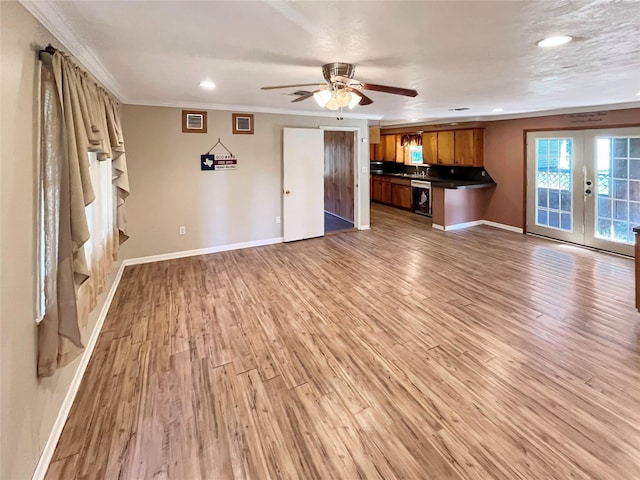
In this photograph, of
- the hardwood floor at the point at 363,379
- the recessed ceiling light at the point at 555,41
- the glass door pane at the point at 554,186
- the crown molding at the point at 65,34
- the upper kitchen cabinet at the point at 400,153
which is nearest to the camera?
the crown molding at the point at 65,34

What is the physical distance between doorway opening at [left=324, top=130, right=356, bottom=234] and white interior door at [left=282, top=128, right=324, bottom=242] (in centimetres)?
81

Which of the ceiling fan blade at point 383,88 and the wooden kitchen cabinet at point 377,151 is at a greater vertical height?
the wooden kitchen cabinet at point 377,151

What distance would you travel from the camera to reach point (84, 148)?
6.31ft

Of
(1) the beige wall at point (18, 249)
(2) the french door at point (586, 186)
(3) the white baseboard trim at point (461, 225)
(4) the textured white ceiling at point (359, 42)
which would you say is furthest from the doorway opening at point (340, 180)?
(1) the beige wall at point (18, 249)

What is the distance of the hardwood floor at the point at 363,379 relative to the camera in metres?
1.82

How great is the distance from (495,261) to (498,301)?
62.2 inches

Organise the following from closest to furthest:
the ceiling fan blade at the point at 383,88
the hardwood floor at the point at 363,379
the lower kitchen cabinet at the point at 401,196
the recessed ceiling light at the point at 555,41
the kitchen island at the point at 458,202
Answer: the hardwood floor at the point at 363,379
the recessed ceiling light at the point at 555,41
the ceiling fan blade at the point at 383,88
the kitchen island at the point at 458,202
the lower kitchen cabinet at the point at 401,196

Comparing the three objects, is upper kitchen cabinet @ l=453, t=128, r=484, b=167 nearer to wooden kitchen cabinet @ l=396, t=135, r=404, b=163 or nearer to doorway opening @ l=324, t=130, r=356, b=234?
wooden kitchen cabinet @ l=396, t=135, r=404, b=163

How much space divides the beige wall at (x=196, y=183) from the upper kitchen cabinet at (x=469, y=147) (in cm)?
334

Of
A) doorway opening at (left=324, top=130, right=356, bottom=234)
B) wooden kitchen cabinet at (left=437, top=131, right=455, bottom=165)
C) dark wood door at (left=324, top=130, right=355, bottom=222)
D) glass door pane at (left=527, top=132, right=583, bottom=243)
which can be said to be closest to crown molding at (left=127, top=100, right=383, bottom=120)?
doorway opening at (left=324, top=130, right=356, bottom=234)

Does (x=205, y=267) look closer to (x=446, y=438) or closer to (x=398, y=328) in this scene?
(x=398, y=328)

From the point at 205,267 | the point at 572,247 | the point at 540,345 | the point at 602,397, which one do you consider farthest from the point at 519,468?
the point at 572,247

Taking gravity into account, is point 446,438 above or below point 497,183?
below

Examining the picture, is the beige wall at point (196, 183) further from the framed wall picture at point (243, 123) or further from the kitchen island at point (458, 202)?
the kitchen island at point (458, 202)
